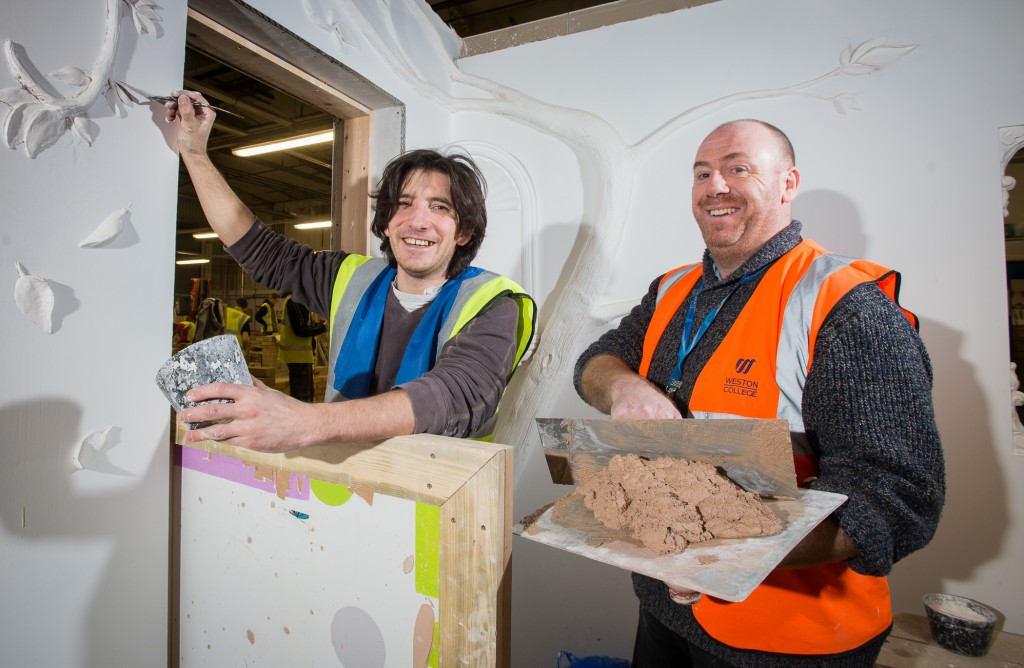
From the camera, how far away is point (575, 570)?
7.76 feet

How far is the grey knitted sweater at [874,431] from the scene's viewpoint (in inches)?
32.4

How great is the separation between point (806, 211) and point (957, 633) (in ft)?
4.83

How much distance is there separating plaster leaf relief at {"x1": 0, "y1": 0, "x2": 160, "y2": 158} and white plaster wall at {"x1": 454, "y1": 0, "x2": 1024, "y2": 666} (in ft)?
5.42

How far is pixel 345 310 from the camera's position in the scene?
154 cm

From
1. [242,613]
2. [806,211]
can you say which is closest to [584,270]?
[806,211]

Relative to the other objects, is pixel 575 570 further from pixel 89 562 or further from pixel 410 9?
pixel 410 9

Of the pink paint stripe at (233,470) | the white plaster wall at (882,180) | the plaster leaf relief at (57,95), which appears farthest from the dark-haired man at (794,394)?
the plaster leaf relief at (57,95)

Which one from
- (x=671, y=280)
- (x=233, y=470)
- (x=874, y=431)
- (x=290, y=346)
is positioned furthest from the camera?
(x=290, y=346)

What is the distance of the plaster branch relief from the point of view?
2152 millimetres

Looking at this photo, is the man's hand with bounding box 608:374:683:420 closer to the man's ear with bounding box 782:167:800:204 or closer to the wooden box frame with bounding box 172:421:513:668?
the wooden box frame with bounding box 172:421:513:668

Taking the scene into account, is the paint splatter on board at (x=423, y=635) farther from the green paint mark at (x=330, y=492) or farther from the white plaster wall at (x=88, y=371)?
the white plaster wall at (x=88, y=371)

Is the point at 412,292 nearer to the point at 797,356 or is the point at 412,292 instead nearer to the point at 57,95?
the point at 57,95

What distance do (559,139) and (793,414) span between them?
177 cm

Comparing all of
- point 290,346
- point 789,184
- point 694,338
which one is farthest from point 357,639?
point 290,346
